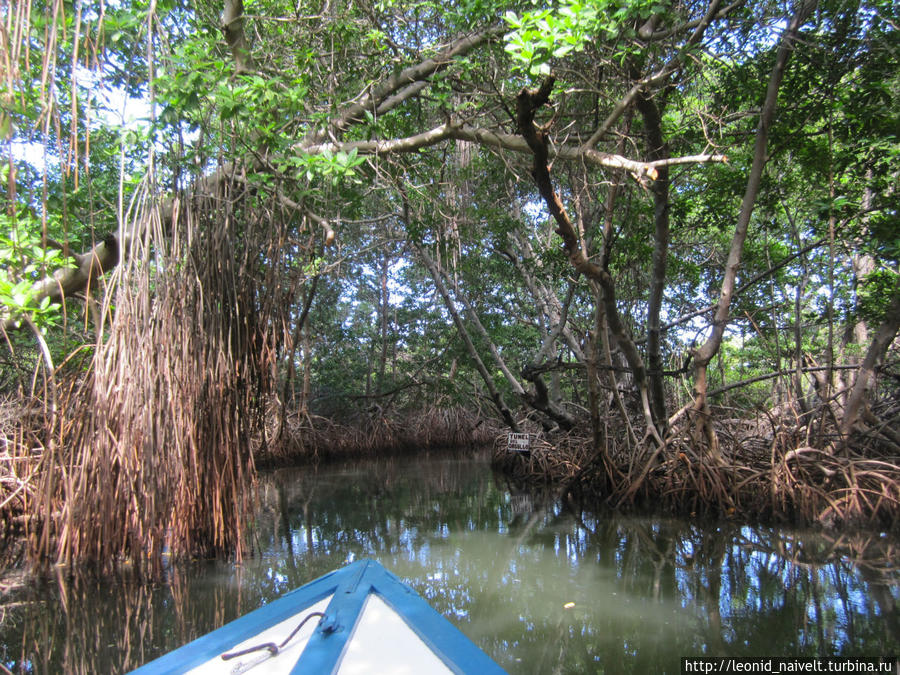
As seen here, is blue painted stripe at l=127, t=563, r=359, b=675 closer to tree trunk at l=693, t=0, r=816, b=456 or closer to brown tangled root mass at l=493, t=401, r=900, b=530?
tree trunk at l=693, t=0, r=816, b=456

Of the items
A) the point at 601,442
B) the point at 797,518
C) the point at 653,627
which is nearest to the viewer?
the point at 653,627

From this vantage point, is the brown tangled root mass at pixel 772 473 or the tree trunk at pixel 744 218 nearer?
the tree trunk at pixel 744 218

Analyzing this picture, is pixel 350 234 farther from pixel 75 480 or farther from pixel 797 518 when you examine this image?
pixel 797 518

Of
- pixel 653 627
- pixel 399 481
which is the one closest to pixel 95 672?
pixel 653 627

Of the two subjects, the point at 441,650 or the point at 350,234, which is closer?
the point at 441,650

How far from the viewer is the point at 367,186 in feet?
16.9

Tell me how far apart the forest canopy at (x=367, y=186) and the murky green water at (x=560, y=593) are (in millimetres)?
376

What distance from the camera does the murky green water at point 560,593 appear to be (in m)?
2.72

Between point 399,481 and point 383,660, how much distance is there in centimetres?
693

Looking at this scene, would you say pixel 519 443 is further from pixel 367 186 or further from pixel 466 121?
pixel 466 121

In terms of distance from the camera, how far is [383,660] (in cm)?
180

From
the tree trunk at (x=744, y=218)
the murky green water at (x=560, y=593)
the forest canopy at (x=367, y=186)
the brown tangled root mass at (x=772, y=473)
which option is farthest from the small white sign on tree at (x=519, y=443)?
the tree trunk at (x=744, y=218)

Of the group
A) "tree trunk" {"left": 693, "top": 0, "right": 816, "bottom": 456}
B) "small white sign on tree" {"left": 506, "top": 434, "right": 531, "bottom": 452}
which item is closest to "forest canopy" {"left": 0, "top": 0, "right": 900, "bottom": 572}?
"tree trunk" {"left": 693, "top": 0, "right": 816, "bottom": 456}

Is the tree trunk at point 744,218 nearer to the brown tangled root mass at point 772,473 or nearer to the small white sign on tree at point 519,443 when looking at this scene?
the brown tangled root mass at point 772,473
